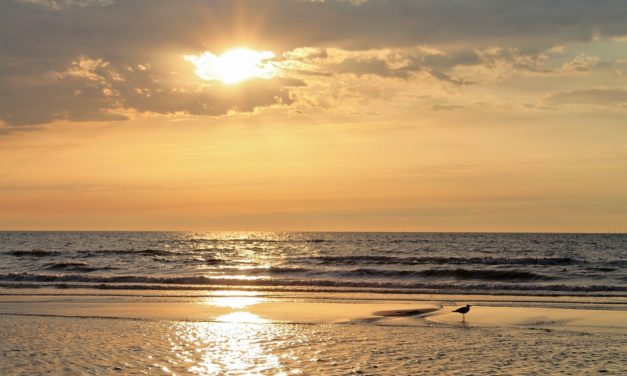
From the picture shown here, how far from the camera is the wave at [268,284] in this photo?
3506cm

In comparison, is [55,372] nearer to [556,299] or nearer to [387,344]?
[387,344]

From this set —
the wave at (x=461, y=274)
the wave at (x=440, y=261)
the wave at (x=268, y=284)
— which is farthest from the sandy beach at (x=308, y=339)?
the wave at (x=440, y=261)

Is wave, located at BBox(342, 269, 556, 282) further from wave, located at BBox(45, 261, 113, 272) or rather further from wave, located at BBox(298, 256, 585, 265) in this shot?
wave, located at BBox(45, 261, 113, 272)

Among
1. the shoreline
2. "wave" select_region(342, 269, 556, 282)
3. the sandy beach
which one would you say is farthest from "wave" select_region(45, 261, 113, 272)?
the sandy beach

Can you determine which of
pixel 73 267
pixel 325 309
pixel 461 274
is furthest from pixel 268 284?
pixel 73 267

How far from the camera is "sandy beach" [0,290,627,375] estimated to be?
13.6m

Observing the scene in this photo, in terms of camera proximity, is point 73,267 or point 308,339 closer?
point 308,339

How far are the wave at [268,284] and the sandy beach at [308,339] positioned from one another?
29.1 feet

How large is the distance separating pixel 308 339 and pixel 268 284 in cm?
2185

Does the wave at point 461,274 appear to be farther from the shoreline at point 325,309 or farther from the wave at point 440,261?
the shoreline at point 325,309

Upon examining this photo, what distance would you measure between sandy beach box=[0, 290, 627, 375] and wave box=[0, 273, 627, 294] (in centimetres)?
888

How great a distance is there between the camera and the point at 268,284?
38625 millimetres

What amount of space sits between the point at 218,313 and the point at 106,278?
2165cm

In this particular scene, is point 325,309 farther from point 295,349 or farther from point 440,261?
point 440,261
